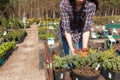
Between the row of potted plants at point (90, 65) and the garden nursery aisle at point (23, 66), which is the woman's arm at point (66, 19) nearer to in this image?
the row of potted plants at point (90, 65)

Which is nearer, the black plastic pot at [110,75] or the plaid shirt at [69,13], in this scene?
the black plastic pot at [110,75]

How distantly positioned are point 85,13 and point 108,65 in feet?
1.90

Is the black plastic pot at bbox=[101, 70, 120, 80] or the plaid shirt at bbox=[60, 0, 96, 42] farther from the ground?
the plaid shirt at bbox=[60, 0, 96, 42]

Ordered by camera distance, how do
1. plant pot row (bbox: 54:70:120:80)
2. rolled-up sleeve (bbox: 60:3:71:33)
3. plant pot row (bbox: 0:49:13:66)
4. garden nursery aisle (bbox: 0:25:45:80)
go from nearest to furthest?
plant pot row (bbox: 54:70:120:80) → rolled-up sleeve (bbox: 60:3:71:33) → garden nursery aisle (bbox: 0:25:45:80) → plant pot row (bbox: 0:49:13:66)

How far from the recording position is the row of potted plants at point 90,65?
8.16 ft

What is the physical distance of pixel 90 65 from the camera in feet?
8.73

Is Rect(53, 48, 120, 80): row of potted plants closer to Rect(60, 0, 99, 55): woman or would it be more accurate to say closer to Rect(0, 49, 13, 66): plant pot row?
Rect(60, 0, 99, 55): woman

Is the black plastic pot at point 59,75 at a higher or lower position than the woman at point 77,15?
lower

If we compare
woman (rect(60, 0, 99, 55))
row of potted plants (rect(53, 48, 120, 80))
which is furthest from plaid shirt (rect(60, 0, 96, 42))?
row of potted plants (rect(53, 48, 120, 80))

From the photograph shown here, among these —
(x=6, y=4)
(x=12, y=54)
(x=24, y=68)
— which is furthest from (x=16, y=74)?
(x=6, y=4)

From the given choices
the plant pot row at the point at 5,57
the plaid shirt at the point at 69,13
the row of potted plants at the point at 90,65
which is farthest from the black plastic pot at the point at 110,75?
the plant pot row at the point at 5,57

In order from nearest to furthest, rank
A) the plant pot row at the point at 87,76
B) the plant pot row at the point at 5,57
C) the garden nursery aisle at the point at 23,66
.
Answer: the plant pot row at the point at 87,76 < the garden nursery aisle at the point at 23,66 < the plant pot row at the point at 5,57

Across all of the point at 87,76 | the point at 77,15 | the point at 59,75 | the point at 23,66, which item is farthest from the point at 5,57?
the point at 87,76

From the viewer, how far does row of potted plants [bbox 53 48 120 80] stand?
98.0 inches
